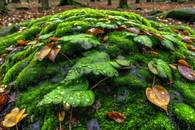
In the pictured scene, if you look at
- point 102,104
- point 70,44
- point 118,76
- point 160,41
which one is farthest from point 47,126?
point 160,41

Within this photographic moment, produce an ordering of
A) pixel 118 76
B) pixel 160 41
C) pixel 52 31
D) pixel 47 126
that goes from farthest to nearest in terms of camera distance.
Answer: pixel 52 31
pixel 160 41
pixel 118 76
pixel 47 126

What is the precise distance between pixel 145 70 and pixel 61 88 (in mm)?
949

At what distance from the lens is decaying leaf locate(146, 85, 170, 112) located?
274cm

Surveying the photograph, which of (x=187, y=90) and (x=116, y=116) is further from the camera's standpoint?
(x=187, y=90)

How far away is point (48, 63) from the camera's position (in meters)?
3.39

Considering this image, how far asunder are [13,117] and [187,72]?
6.29ft

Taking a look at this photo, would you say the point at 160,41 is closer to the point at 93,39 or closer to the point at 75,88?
the point at 93,39

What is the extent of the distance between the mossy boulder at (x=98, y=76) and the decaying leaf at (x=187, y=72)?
0.18ft

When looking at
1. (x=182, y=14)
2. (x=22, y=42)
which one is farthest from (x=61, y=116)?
(x=182, y=14)

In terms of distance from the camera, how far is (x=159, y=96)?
2.83 meters

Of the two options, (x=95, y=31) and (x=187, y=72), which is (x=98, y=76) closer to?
(x=95, y=31)

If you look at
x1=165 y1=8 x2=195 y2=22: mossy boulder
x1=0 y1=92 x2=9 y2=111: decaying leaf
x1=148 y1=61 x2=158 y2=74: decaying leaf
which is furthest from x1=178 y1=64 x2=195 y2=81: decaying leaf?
x1=165 y1=8 x2=195 y2=22: mossy boulder

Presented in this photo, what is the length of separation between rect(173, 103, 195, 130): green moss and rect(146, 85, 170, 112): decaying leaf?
0.12m

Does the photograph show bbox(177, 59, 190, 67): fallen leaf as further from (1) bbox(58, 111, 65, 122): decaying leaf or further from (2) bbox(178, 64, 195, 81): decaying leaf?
(1) bbox(58, 111, 65, 122): decaying leaf
